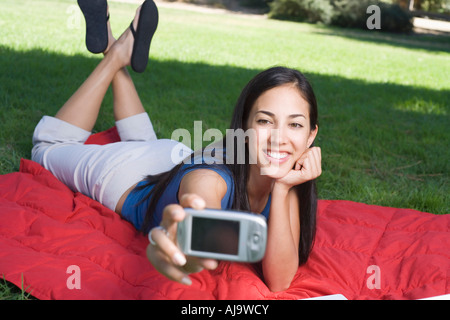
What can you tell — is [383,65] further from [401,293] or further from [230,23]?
[401,293]

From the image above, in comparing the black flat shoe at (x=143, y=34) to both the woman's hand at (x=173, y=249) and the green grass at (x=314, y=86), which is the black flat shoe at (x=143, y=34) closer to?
the green grass at (x=314, y=86)

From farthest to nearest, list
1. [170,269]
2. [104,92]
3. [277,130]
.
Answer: [104,92], [277,130], [170,269]

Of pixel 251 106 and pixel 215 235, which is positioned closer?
pixel 215 235

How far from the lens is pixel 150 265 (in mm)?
2150

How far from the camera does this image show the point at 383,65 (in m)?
9.54

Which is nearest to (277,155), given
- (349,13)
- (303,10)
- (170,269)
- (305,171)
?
(305,171)

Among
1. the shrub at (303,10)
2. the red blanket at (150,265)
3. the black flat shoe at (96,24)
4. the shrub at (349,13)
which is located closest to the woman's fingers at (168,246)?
the red blanket at (150,265)

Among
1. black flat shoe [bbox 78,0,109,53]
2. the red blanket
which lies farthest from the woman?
black flat shoe [bbox 78,0,109,53]

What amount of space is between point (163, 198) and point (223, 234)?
0.91 meters

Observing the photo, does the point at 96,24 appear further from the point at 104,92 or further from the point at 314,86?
the point at 314,86

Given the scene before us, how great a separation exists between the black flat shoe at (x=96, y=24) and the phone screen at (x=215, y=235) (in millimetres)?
2310

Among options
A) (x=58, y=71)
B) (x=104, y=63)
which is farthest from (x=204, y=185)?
(x=58, y=71)

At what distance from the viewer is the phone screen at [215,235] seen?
1.38m

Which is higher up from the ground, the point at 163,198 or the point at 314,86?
the point at 314,86
